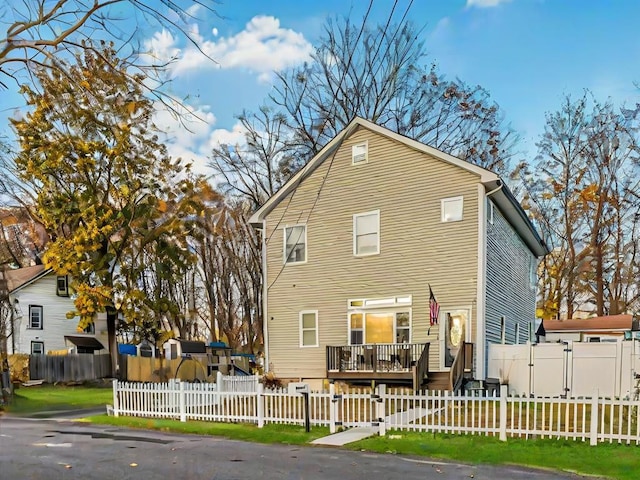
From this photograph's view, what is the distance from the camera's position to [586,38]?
4.75 metres

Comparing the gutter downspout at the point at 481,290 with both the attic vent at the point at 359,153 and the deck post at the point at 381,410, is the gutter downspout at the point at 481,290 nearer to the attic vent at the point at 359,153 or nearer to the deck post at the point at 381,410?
the attic vent at the point at 359,153

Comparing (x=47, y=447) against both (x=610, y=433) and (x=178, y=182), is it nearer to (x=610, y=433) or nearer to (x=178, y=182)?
(x=610, y=433)

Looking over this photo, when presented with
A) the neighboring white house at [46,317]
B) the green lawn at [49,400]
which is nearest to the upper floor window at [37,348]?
the neighboring white house at [46,317]

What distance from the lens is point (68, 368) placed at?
27094mm

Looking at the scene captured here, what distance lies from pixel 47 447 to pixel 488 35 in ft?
27.9

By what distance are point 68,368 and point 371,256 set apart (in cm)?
1830

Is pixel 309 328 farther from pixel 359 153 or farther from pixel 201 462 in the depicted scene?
pixel 201 462

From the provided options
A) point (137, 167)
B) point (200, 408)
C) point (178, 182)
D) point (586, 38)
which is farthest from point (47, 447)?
point (178, 182)

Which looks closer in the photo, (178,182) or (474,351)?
(474,351)

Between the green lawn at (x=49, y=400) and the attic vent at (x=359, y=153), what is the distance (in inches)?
435

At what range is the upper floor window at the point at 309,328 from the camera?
17234 millimetres

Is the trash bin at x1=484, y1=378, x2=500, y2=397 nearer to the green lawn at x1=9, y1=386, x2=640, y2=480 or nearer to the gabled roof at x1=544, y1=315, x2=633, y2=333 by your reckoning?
the green lawn at x1=9, y1=386, x2=640, y2=480

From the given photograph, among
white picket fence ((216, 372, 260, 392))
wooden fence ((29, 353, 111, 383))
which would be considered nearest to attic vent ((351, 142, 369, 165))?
white picket fence ((216, 372, 260, 392))

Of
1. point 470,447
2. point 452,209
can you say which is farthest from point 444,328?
point 470,447
